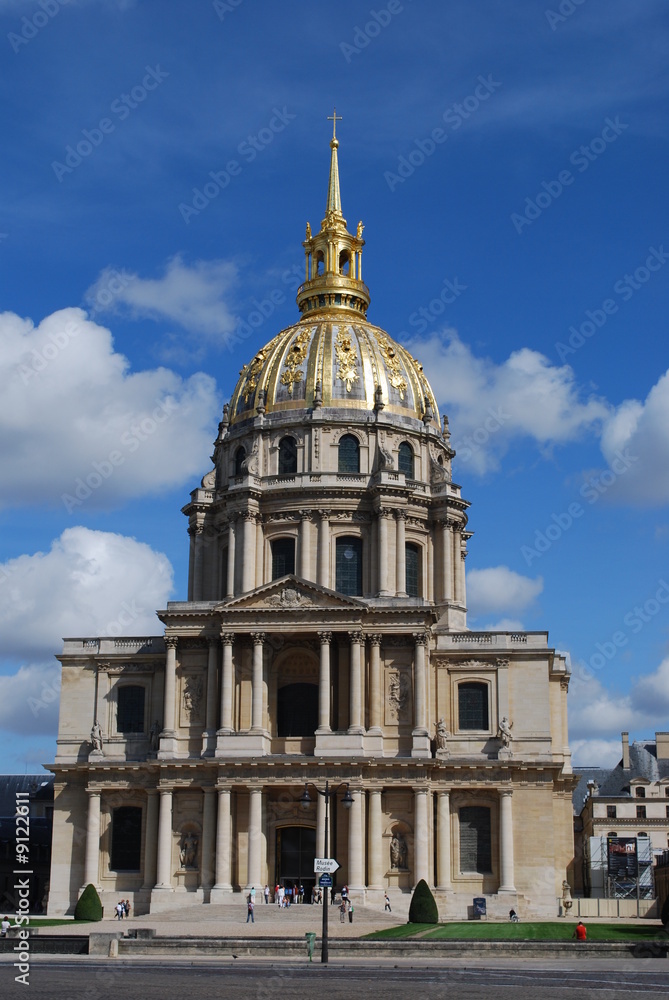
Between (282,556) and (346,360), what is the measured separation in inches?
518

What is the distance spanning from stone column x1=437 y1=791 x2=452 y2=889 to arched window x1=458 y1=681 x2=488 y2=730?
14.1 ft

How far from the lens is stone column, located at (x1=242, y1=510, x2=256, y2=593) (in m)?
80.0

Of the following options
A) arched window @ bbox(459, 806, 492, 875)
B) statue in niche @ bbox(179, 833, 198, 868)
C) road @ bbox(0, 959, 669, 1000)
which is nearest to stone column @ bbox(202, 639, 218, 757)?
statue in niche @ bbox(179, 833, 198, 868)

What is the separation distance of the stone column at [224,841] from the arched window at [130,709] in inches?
318

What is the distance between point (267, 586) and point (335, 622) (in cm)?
396

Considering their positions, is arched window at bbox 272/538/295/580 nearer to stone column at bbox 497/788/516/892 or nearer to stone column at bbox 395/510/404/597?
stone column at bbox 395/510/404/597

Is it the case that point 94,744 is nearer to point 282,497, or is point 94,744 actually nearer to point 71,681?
point 71,681

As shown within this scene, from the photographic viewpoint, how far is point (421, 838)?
6850cm

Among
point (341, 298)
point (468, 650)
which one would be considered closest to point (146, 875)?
point (468, 650)

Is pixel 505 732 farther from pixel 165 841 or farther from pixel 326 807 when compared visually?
pixel 326 807

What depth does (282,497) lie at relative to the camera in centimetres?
8194

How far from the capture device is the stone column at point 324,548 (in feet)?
261

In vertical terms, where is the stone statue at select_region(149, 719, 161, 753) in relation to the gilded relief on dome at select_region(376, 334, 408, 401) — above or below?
below

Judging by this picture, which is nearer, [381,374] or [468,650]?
[468,650]
